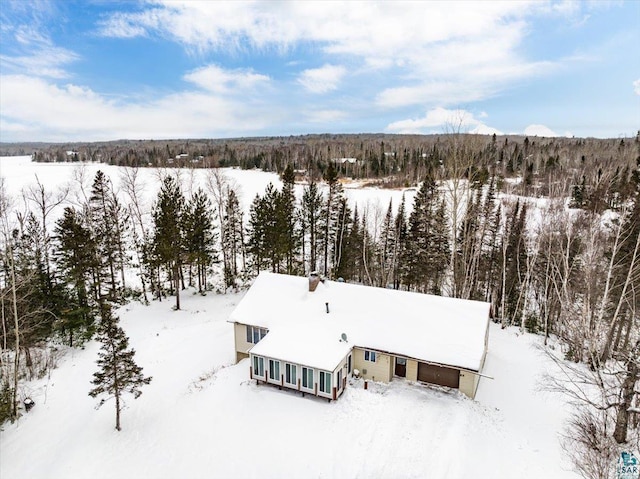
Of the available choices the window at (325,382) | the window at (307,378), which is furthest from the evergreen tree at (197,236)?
the window at (325,382)

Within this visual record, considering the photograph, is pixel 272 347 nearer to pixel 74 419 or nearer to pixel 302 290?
pixel 302 290

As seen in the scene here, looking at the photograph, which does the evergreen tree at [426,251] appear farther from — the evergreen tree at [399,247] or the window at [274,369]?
the window at [274,369]

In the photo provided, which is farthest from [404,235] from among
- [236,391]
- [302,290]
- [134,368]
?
[134,368]

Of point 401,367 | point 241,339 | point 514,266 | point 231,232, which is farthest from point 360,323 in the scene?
point 231,232

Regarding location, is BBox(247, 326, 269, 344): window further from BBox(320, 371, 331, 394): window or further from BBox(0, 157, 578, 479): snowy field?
BBox(320, 371, 331, 394): window

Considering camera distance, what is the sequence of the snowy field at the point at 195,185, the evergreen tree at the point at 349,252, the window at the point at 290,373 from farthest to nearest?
the snowy field at the point at 195,185 < the evergreen tree at the point at 349,252 < the window at the point at 290,373

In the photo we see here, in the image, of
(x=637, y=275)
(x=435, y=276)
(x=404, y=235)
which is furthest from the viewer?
(x=404, y=235)

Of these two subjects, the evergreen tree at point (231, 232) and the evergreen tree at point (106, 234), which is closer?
the evergreen tree at point (106, 234)
